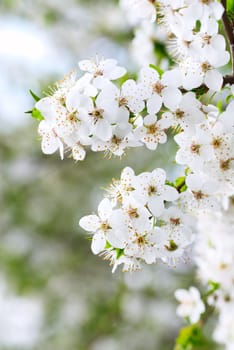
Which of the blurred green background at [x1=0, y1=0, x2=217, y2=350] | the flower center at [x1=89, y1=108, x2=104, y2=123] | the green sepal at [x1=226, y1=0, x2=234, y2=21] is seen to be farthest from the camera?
the blurred green background at [x1=0, y1=0, x2=217, y2=350]

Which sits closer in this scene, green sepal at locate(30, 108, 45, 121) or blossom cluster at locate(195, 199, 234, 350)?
green sepal at locate(30, 108, 45, 121)

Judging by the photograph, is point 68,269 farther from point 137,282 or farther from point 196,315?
point 196,315

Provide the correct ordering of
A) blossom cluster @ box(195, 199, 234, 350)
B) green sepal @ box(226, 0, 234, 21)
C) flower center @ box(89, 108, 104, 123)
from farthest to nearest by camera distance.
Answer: blossom cluster @ box(195, 199, 234, 350) < green sepal @ box(226, 0, 234, 21) < flower center @ box(89, 108, 104, 123)

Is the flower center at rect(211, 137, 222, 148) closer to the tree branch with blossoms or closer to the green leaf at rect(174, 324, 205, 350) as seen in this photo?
the tree branch with blossoms

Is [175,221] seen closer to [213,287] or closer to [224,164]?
[224,164]

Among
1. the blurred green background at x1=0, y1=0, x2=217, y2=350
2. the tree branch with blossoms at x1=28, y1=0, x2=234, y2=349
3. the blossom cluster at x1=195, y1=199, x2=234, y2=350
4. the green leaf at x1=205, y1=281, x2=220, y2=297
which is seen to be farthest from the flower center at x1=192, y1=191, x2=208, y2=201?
the blurred green background at x1=0, y1=0, x2=217, y2=350

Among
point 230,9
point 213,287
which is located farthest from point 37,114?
point 213,287

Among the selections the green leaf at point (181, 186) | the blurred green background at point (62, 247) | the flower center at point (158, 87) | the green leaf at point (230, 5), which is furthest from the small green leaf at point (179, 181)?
the blurred green background at point (62, 247)

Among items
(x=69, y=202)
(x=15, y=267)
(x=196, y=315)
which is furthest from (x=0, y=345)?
(x=196, y=315)
